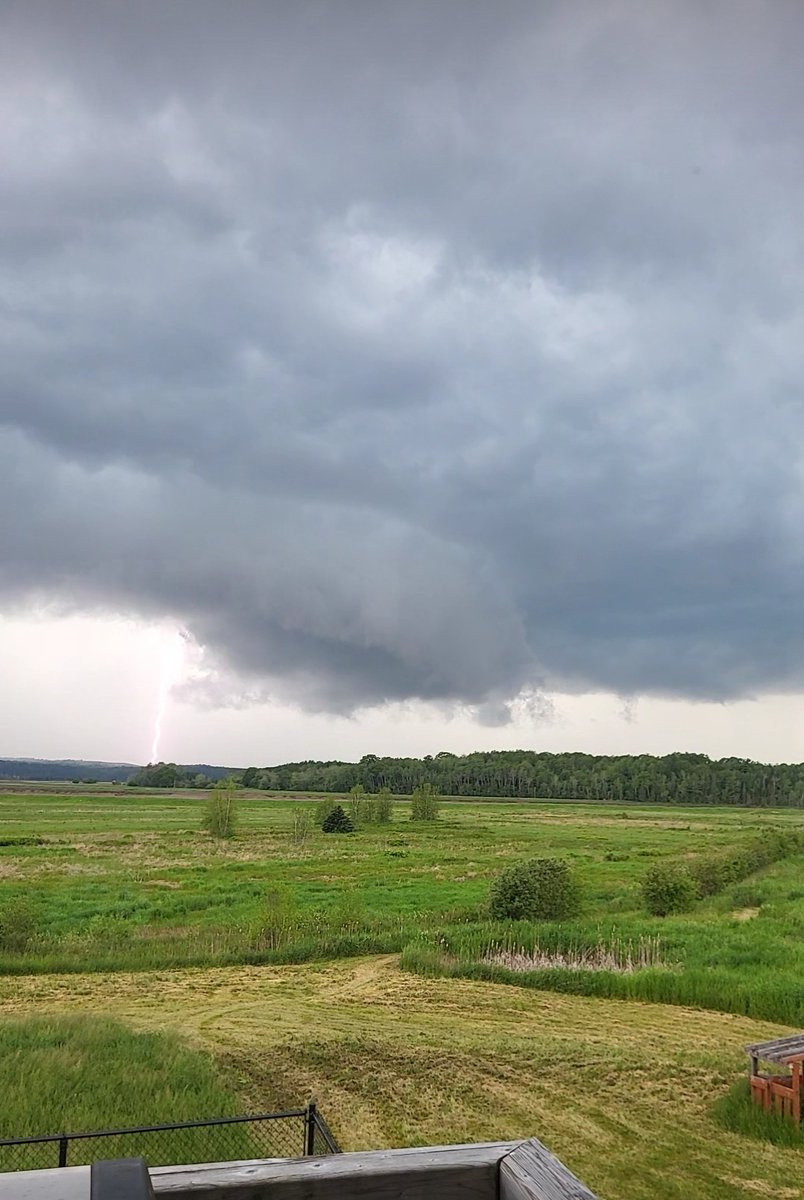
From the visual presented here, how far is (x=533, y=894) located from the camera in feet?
92.9

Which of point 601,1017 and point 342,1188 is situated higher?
point 342,1188

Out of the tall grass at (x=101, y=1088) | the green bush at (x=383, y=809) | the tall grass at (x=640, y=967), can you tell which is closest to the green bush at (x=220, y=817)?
the green bush at (x=383, y=809)

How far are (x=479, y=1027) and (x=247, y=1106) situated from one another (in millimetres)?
5757

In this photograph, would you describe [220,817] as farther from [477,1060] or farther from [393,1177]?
[393,1177]

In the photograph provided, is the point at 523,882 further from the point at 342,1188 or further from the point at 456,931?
the point at 342,1188

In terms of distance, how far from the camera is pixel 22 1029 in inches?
544

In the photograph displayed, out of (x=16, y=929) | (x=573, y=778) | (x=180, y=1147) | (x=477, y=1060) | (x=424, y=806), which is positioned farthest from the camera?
(x=573, y=778)

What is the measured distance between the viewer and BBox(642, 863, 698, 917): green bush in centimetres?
3139

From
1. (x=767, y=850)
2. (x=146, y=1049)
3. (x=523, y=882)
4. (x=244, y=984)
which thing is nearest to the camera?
(x=146, y=1049)

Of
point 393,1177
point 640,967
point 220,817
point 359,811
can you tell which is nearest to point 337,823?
point 359,811

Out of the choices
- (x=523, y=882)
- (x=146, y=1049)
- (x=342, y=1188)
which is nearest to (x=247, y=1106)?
(x=146, y=1049)

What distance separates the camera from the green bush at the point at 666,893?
31.4 meters

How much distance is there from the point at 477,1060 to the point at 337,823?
5755 cm

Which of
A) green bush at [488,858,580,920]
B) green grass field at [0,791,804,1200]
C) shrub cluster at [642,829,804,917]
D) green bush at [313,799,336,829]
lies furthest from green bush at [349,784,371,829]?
green bush at [488,858,580,920]
